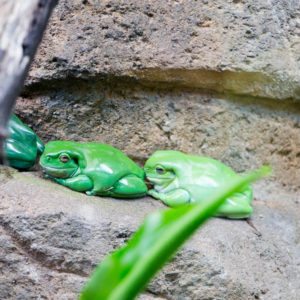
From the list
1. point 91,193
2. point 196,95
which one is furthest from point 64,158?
point 196,95

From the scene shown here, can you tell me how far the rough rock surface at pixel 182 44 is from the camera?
160 cm

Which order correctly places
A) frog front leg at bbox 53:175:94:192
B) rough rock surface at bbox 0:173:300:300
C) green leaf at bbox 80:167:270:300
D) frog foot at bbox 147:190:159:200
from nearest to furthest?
green leaf at bbox 80:167:270:300 → rough rock surface at bbox 0:173:300:300 → frog front leg at bbox 53:175:94:192 → frog foot at bbox 147:190:159:200

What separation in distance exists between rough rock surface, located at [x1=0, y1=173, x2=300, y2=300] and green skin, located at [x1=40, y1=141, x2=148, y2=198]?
22 millimetres

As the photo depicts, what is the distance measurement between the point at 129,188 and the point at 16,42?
0.87 m

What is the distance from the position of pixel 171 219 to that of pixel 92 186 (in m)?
0.91

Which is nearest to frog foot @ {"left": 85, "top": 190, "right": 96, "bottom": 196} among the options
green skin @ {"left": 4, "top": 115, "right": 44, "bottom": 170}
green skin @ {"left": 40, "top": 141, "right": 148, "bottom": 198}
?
green skin @ {"left": 40, "top": 141, "right": 148, "bottom": 198}

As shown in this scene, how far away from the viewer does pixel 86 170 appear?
A: 1.43m

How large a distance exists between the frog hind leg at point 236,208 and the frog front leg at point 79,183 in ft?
1.07

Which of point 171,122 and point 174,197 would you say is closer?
point 174,197

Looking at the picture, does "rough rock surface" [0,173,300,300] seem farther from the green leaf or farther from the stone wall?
the green leaf

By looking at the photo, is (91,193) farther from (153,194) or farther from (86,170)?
(153,194)

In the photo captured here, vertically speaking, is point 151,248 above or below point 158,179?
above

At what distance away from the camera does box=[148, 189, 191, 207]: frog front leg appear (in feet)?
4.92

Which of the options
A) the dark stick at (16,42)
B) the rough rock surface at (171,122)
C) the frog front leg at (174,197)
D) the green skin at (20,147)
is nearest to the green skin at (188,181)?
the frog front leg at (174,197)
